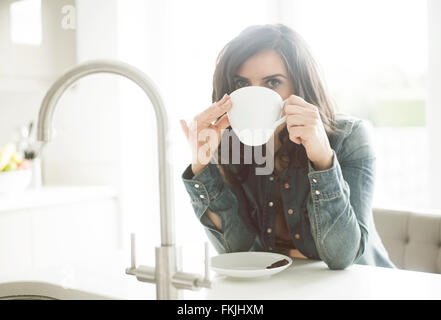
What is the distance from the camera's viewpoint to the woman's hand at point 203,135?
1.00m

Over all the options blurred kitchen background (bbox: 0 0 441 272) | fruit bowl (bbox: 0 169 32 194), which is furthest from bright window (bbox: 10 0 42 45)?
fruit bowl (bbox: 0 169 32 194)

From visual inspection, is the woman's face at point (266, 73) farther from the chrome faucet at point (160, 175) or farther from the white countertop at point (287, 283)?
the chrome faucet at point (160, 175)

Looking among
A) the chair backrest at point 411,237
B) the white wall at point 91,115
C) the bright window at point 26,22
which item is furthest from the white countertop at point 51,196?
the chair backrest at point 411,237

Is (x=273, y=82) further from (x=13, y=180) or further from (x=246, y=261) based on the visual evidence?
(x=13, y=180)

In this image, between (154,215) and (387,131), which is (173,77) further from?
(387,131)

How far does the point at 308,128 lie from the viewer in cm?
91

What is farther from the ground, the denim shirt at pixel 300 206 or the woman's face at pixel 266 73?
the woman's face at pixel 266 73

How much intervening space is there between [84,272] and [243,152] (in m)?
0.47

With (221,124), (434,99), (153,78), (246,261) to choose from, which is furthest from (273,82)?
(153,78)

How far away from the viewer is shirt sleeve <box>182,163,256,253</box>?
1087 mm

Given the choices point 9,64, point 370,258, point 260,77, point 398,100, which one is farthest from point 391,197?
point 9,64

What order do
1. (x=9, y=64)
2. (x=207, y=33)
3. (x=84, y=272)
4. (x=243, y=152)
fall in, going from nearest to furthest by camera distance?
(x=84, y=272) → (x=243, y=152) → (x=9, y=64) → (x=207, y=33)

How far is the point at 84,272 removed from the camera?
2.98 ft

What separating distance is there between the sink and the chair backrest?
2.59ft
